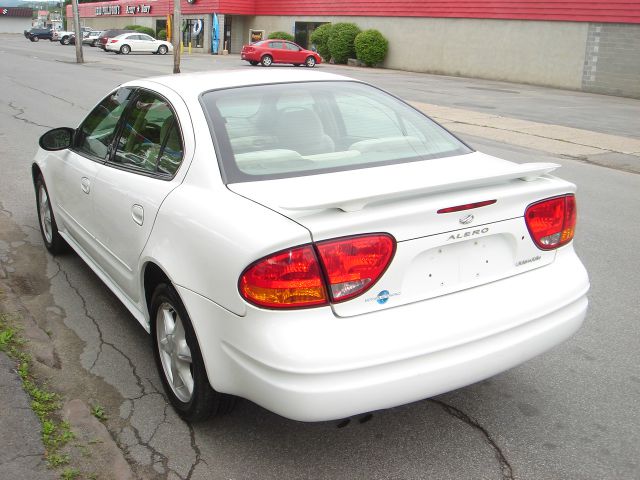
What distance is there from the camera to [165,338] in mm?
3373

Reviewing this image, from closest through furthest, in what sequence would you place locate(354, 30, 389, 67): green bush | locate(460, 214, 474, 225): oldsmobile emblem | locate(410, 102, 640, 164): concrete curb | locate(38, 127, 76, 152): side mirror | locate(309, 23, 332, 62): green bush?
locate(460, 214, 474, 225): oldsmobile emblem < locate(38, 127, 76, 152): side mirror < locate(410, 102, 640, 164): concrete curb < locate(354, 30, 389, 67): green bush < locate(309, 23, 332, 62): green bush

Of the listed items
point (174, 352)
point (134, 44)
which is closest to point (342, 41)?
point (134, 44)

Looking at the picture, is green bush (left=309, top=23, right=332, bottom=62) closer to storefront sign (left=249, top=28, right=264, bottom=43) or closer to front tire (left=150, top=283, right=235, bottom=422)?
storefront sign (left=249, top=28, right=264, bottom=43)

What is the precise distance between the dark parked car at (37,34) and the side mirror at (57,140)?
230 ft

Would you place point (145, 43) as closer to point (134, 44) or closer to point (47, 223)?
point (134, 44)

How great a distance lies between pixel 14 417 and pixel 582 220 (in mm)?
5826

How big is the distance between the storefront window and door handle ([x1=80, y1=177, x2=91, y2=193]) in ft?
165

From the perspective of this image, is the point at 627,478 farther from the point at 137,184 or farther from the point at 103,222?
the point at 103,222

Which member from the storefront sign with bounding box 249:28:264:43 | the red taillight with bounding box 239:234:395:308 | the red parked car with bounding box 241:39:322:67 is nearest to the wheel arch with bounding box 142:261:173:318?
the red taillight with bounding box 239:234:395:308

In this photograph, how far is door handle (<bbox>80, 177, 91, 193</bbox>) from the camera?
167 inches

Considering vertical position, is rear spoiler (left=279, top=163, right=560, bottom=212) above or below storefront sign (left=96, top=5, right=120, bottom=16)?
below

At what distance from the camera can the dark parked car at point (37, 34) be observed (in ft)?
220

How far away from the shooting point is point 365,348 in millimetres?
2559

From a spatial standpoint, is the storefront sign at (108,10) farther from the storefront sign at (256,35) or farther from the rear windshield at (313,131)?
the rear windshield at (313,131)
